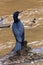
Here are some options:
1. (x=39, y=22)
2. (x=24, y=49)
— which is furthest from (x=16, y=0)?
(x=24, y=49)

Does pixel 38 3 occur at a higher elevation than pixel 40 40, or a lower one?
lower

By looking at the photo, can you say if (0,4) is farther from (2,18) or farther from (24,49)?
(24,49)

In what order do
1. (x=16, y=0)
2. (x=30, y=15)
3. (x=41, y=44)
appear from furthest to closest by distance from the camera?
(x=16, y=0), (x=30, y=15), (x=41, y=44)

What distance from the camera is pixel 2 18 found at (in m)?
11.9

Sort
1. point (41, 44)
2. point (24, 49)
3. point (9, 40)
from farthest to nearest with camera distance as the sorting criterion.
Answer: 1. point (9, 40)
2. point (41, 44)
3. point (24, 49)

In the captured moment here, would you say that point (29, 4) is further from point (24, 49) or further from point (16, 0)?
point (24, 49)

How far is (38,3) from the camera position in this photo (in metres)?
13.7

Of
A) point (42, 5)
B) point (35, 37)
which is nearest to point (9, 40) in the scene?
point (35, 37)

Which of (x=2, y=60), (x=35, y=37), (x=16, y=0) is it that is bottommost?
(x=16, y=0)

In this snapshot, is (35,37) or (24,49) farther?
(35,37)

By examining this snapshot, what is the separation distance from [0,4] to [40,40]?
501cm

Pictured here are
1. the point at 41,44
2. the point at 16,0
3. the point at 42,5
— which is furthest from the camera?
the point at 16,0

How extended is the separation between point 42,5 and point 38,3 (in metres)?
0.32

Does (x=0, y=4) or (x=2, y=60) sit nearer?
(x=2, y=60)
